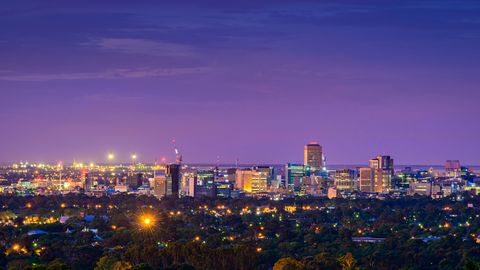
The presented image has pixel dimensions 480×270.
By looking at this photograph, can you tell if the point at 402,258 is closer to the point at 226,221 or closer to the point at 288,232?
the point at 288,232

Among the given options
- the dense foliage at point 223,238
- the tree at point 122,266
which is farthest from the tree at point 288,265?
the tree at point 122,266

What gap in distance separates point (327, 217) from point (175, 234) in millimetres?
44026

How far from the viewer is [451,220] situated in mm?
121688

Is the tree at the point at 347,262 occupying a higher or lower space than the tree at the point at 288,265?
lower

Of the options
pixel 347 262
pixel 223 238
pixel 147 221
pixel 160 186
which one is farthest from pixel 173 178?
pixel 347 262

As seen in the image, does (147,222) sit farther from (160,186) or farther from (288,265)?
(160,186)

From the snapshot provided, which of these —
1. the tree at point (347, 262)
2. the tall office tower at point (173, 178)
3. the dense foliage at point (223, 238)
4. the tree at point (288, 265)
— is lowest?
the dense foliage at point (223, 238)

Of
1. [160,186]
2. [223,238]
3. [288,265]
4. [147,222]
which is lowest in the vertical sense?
[223,238]

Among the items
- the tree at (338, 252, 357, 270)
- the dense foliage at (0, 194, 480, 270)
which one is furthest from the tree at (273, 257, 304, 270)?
the tree at (338, 252, 357, 270)

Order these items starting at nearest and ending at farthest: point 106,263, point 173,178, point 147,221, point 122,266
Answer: point 122,266 < point 106,263 < point 147,221 < point 173,178

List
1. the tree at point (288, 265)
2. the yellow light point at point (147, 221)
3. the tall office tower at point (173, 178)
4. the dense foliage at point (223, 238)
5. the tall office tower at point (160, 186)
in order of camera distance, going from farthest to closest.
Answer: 1. the tall office tower at point (160, 186)
2. the tall office tower at point (173, 178)
3. the yellow light point at point (147, 221)
4. the dense foliage at point (223, 238)
5. the tree at point (288, 265)

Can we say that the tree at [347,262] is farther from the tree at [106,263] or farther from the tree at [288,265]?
the tree at [106,263]

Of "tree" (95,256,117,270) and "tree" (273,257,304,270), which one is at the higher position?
"tree" (273,257,304,270)

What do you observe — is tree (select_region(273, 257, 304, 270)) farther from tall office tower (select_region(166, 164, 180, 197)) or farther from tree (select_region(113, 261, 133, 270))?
tall office tower (select_region(166, 164, 180, 197))
